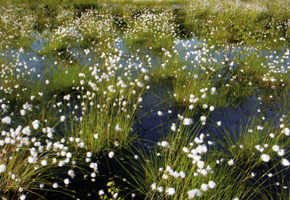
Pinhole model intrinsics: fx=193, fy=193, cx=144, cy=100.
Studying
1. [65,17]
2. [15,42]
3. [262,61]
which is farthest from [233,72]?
[65,17]

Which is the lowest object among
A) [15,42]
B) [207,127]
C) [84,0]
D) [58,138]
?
[207,127]

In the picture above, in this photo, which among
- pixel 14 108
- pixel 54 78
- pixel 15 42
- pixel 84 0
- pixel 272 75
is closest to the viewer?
pixel 14 108

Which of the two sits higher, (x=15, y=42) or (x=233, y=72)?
(x=15, y=42)

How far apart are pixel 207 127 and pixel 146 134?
123cm

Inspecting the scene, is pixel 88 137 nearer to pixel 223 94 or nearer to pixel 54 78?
pixel 54 78

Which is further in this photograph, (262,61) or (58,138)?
(262,61)

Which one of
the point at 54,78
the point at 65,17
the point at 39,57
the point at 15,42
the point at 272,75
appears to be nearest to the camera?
the point at 54,78

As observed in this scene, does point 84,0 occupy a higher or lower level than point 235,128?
higher

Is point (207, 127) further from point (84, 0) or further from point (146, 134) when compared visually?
point (84, 0)

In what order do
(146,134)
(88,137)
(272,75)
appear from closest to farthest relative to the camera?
(88,137) → (146,134) → (272,75)

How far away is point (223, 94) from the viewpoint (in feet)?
15.2

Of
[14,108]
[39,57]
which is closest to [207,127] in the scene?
[14,108]

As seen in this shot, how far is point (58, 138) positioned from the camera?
3195mm

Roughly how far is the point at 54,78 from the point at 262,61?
242 inches
